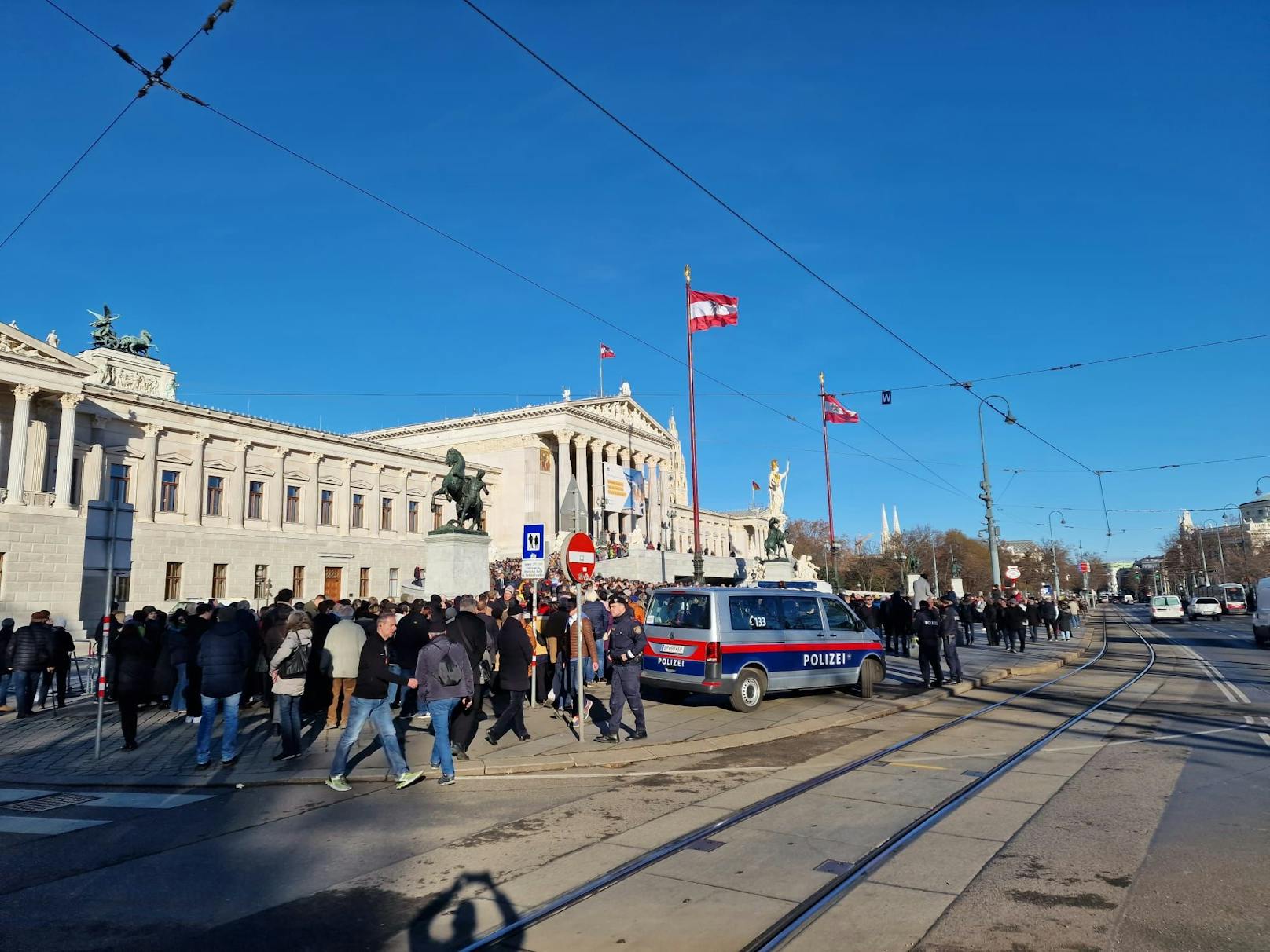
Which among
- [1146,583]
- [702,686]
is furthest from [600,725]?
[1146,583]

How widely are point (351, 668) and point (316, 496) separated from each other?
49.3 metres

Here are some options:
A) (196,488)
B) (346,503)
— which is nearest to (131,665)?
(196,488)

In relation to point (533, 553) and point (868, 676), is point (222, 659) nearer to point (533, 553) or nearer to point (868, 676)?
point (533, 553)

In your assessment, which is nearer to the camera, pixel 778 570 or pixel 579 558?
pixel 579 558

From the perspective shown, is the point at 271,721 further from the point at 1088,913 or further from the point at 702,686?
the point at 1088,913

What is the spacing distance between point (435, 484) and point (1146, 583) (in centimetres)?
15412

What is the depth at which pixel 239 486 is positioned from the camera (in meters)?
50.2

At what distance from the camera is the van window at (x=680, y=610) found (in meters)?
13.0

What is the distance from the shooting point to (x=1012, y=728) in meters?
11.9

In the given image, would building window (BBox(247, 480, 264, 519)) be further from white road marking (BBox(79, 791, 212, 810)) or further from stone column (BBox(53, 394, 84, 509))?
white road marking (BBox(79, 791, 212, 810))

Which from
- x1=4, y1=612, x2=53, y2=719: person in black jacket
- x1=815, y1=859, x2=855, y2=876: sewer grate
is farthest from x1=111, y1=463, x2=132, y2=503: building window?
x1=815, y1=859, x2=855, y2=876: sewer grate

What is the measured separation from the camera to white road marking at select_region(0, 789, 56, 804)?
8461mm

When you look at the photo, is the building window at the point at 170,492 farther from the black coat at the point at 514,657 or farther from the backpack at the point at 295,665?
the black coat at the point at 514,657

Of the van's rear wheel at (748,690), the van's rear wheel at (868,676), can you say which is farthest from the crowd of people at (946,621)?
the van's rear wheel at (748,690)
